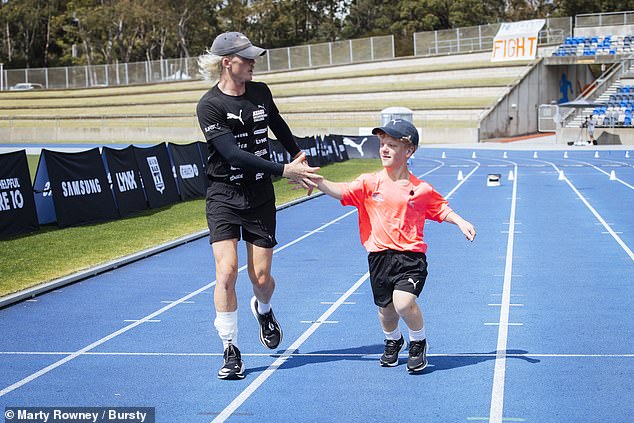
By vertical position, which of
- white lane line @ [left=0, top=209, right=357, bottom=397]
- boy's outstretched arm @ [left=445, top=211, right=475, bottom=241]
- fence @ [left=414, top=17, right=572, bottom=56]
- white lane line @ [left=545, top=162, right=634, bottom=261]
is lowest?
white lane line @ [left=545, top=162, right=634, bottom=261]

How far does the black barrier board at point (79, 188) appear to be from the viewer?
17266 millimetres

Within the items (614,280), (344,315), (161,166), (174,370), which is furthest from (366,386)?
(161,166)

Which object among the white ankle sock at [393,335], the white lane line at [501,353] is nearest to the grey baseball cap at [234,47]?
the white ankle sock at [393,335]

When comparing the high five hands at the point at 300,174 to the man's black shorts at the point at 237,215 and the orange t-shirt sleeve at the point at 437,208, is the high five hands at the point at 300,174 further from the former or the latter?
the orange t-shirt sleeve at the point at 437,208

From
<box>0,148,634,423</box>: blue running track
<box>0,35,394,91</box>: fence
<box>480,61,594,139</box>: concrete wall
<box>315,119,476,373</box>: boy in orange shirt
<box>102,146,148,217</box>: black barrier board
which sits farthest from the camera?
<box>0,35,394,91</box>: fence

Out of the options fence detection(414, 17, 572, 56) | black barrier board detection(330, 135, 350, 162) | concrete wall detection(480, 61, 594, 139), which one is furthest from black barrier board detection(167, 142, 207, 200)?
fence detection(414, 17, 572, 56)

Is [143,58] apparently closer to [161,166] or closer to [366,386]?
[161,166]

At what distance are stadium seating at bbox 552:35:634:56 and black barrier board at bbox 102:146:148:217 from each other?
45168mm

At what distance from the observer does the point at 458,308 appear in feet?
30.7

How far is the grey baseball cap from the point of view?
6625mm

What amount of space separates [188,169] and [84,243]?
337 inches

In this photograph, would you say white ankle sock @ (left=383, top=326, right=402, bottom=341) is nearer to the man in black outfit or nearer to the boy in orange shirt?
the boy in orange shirt

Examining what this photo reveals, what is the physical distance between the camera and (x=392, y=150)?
21.5 ft

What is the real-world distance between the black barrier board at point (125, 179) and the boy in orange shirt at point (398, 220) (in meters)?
13.0
